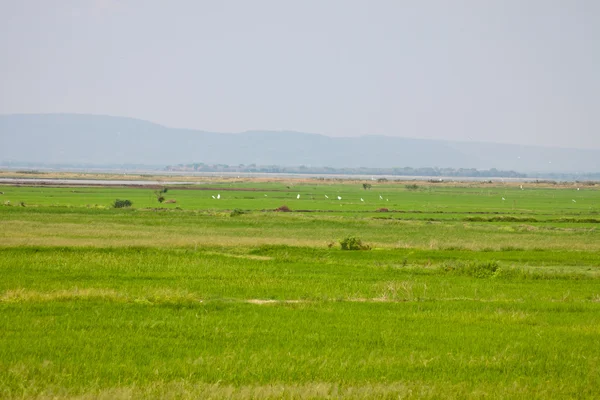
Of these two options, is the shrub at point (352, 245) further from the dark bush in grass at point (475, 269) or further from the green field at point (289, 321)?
the dark bush in grass at point (475, 269)

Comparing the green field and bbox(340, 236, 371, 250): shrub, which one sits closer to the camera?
the green field

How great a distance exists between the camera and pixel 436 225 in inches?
2318

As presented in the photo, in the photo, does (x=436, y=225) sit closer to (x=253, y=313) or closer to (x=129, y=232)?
(x=129, y=232)

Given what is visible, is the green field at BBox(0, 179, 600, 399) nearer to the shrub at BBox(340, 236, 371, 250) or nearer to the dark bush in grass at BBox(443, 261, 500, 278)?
the dark bush in grass at BBox(443, 261, 500, 278)

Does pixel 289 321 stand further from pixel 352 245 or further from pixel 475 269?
pixel 352 245

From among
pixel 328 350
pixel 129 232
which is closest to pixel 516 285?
pixel 328 350

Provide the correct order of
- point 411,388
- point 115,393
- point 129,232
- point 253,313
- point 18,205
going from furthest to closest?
1. point 18,205
2. point 129,232
3. point 253,313
4. point 411,388
5. point 115,393

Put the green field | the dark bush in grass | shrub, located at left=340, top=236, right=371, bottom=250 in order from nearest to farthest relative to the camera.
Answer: the green field < the dark bush in grass < shrub, located at left=340, top=236, right=371, bottom=250

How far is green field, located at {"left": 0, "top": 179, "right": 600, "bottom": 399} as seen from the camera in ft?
43.2

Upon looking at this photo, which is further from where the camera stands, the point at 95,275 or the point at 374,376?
the point at 95,275

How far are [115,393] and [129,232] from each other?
3533 centimetres

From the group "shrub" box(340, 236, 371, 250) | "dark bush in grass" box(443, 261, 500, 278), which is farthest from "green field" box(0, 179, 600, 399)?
"shrub" box(340, 236, 371, 250)

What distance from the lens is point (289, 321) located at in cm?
1850

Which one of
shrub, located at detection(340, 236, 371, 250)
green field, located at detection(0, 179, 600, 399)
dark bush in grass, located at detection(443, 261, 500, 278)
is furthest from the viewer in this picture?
shrub, located at detection(340, 236, 371, 250)
